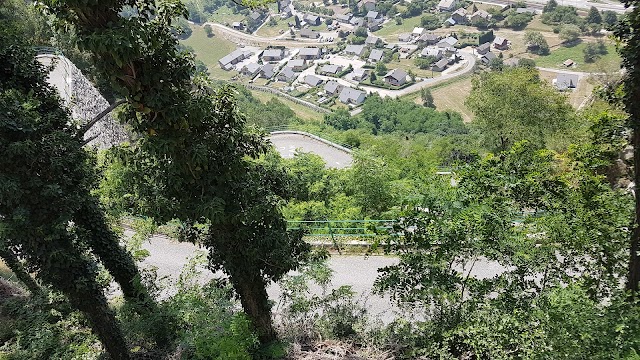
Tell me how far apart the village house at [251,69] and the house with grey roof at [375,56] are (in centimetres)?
2238

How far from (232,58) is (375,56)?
31.4 m

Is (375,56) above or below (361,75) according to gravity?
above

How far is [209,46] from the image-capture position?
108 metres

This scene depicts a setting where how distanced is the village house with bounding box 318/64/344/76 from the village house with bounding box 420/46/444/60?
51.2ft

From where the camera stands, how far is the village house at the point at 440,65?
82000 mm

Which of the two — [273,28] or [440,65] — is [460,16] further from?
[273,28]

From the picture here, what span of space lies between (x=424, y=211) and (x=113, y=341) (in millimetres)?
6783

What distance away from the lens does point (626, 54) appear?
20.0 ft

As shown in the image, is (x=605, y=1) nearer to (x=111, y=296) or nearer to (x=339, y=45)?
(x=339, y=45)

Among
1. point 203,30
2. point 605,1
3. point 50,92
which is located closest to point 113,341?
point 50,92

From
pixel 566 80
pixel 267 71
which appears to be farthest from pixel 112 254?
pixel 267 71

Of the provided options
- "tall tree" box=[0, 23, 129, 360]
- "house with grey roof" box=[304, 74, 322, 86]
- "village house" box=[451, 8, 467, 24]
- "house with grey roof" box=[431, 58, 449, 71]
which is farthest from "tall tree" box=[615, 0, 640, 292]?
"village house" box=[451, 8, 467, 24]

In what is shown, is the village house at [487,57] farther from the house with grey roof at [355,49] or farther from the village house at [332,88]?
the village house at [332,88]

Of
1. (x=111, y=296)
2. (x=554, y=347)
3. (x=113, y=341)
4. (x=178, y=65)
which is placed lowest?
(x=111, y=296)
